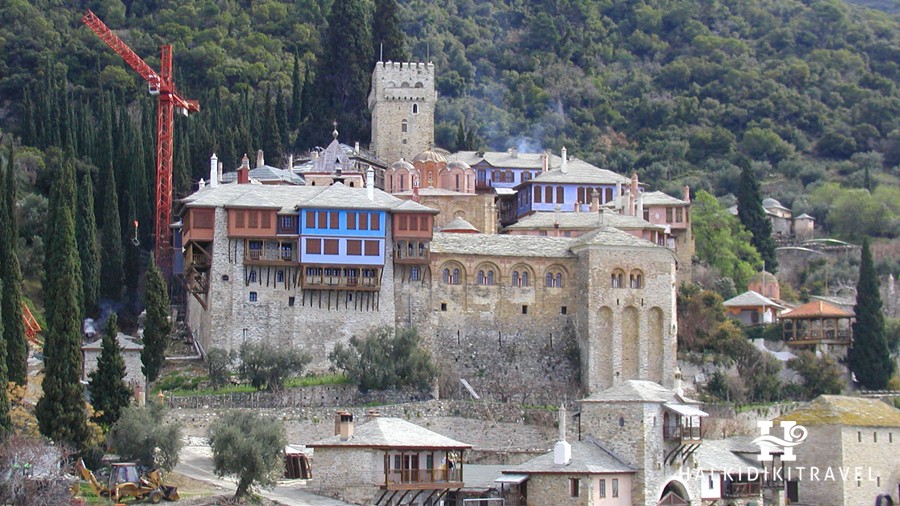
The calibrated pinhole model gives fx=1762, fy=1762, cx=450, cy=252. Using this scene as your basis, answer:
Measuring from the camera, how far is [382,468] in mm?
61344

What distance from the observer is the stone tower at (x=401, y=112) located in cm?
10456

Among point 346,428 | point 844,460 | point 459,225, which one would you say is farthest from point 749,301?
point 346,428

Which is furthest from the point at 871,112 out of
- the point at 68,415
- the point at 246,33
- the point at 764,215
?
the point at 68,415

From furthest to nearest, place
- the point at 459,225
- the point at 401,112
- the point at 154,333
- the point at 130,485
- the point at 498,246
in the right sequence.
A: 1. the point at 401,112
2. the point at 459,225
3. the point at 498,246
4. the point at 154,333
5. the point at 130,485

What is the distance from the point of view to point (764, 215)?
349 ft

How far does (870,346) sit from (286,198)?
30.1 metres

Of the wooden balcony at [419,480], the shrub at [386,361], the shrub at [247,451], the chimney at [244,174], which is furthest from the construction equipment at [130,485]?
the chimney at [244,174]

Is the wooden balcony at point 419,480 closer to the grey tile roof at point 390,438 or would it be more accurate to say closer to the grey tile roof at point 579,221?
the grey tile roof at point 390,438

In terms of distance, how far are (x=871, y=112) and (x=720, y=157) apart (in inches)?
666

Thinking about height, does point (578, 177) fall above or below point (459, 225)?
above

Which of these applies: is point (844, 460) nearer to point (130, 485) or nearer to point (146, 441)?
point (146, 441)

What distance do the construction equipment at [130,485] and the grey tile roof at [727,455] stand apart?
19673mm

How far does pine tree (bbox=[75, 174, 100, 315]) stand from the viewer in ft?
273

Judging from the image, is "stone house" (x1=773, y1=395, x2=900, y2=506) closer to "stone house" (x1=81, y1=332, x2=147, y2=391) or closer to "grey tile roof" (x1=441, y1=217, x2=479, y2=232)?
"grey tile roof" (x1=441, y1=217, x2=479, y2=232)
